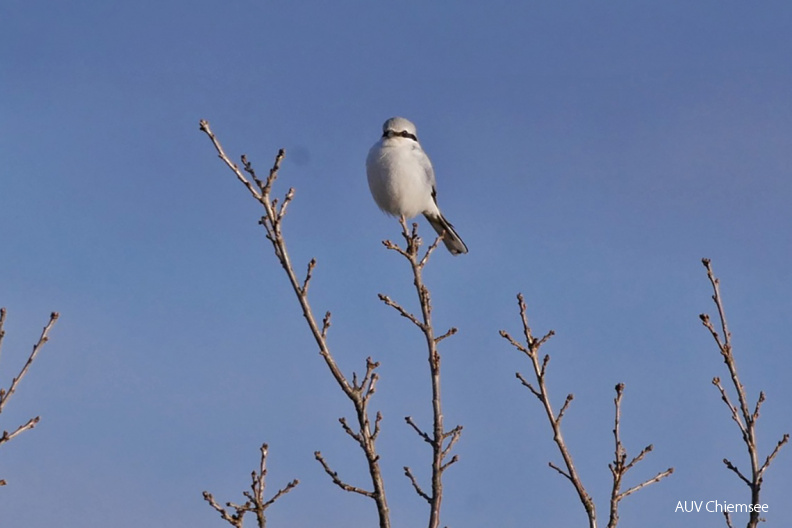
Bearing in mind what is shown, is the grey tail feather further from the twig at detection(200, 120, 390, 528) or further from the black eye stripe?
the twig at detection(200, 120, 390, 528)

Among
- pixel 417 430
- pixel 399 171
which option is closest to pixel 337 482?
pixel 417 430

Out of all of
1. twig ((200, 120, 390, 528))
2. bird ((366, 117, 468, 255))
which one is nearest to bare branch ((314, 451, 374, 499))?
twig ((200, 120, 390, 528))

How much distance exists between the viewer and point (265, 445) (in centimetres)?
530

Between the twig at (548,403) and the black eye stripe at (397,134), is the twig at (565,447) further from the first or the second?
the black eye stripe at (397,134)

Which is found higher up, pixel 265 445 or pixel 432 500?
pixel 265 445

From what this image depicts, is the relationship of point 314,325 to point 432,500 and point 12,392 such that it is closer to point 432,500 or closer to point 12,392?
point 432,500

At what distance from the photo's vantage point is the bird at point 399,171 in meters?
10.2

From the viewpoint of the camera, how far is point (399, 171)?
10.2 m

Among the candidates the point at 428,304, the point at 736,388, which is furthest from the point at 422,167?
the point at 736,388

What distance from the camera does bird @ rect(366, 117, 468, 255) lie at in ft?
33.5

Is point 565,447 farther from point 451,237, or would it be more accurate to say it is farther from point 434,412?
point 451,237

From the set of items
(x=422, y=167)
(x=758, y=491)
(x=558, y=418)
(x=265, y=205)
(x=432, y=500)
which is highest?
(x=422, y=167)

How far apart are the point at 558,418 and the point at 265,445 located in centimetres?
170

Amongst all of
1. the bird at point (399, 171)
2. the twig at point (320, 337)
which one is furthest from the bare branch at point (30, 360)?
the bird at point (399, 171)
